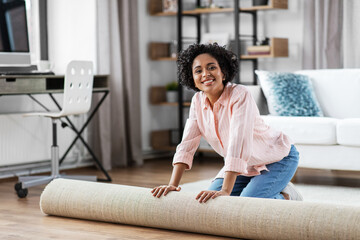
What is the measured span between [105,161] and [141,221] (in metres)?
2.61

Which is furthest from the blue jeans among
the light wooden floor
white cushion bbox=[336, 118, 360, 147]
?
white cushion bbox=[336, 118, 360, 147]

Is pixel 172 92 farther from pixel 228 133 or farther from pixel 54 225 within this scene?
pixel 228 133

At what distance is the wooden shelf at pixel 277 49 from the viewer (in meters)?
5.44

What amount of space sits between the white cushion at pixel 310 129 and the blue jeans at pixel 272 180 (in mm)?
1298

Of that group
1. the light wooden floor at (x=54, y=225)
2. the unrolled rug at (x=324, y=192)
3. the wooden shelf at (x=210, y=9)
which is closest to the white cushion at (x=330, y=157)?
the unrolled rug at (x=324, y=192)

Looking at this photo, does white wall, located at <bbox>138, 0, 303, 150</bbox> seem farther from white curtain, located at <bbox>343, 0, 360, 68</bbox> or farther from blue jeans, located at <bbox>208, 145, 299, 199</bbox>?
blue jeans, located at <bbox>208, 145, 299, 199</bbox>

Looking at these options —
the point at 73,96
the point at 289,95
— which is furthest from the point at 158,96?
the point at 73,96

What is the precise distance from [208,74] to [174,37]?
3692 mm

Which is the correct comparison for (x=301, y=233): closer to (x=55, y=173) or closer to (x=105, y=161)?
(x=55, y=173)

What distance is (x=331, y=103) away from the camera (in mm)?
4809

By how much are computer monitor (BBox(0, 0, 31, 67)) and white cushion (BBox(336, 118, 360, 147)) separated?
2.18 metres

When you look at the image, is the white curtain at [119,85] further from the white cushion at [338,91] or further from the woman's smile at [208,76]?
the woman's smile at [208,76]

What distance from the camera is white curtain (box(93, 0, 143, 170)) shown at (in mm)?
5465

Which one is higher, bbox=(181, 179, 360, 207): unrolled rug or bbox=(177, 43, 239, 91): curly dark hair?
bbox=(177, 43, 239, 91): curly dark hair
